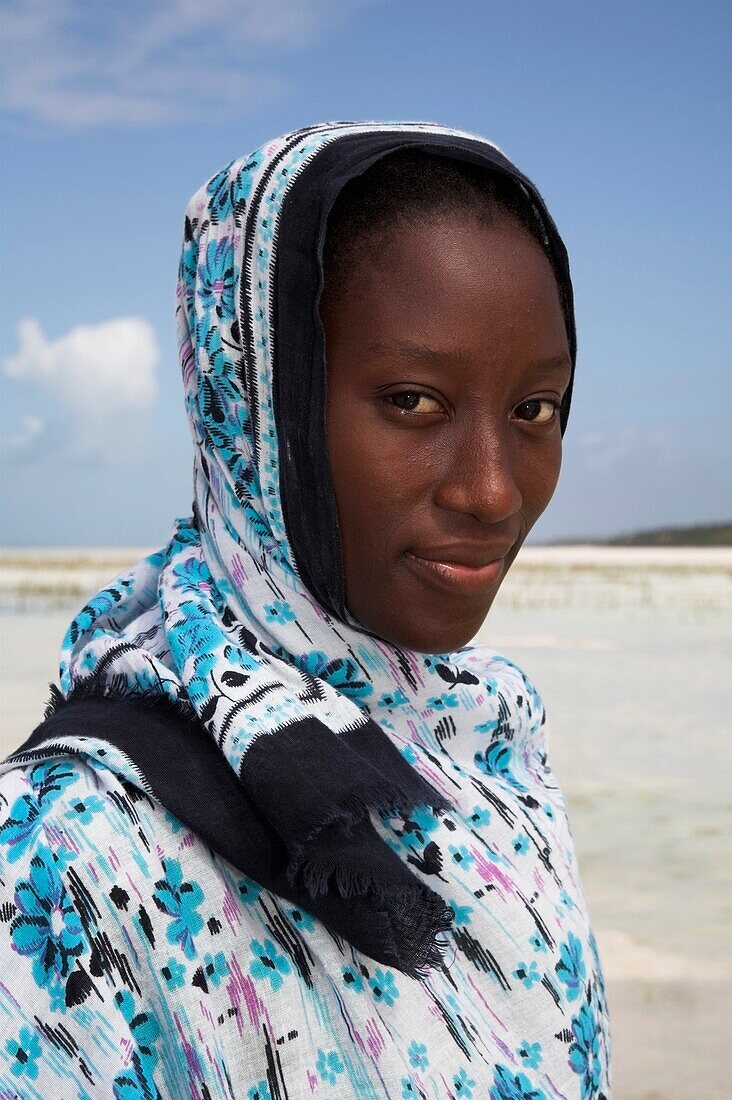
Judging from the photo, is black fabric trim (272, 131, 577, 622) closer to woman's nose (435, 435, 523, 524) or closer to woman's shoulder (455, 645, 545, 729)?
woman's nose (435, 435, 523, 524)

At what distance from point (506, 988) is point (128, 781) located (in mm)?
686

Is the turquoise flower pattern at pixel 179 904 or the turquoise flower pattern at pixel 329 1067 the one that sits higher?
the turquoise flower pattern at pixel 179 904

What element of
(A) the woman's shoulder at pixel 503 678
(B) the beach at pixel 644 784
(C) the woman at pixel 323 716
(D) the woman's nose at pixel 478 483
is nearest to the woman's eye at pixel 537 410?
(C) the woman at pixel 323 716

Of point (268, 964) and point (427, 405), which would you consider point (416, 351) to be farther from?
point (268, 964)

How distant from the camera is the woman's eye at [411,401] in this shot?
146 centimetres

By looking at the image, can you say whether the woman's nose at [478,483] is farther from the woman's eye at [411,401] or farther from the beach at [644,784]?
the beach at [644,784]

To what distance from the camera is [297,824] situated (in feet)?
4.45

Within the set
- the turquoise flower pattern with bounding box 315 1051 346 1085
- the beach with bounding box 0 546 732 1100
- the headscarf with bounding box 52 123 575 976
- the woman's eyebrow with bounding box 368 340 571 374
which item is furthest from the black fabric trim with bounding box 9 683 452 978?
the beach with bounding box 0 546 732 1100

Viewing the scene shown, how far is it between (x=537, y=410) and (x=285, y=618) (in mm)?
509

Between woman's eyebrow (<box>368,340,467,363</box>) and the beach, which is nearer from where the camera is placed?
woman's eyebrow (<box>368,340,467,363</box>)

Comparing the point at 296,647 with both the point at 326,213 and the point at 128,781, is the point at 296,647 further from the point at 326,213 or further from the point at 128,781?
the point at 326,213

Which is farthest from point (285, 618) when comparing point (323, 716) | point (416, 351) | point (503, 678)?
point (503, 678)

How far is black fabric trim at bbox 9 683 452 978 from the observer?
1366 mm

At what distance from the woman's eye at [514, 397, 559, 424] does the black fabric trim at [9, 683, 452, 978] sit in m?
0.57
